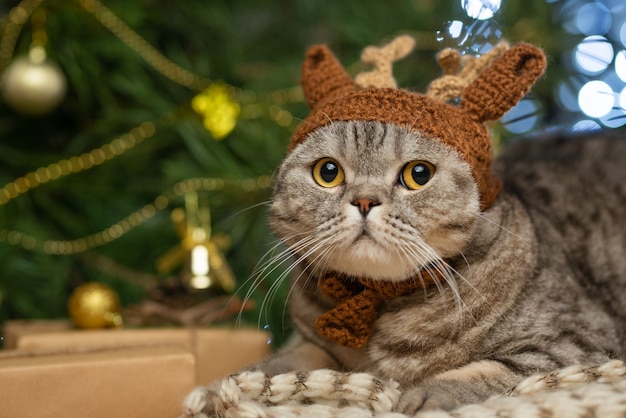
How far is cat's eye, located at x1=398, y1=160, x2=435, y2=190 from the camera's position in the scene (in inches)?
35.0

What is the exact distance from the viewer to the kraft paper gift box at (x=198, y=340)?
1194 mm

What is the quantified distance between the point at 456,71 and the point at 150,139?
942 mm

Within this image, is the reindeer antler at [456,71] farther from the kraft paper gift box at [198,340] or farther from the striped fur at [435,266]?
the kraft paper gift box at [198,340]

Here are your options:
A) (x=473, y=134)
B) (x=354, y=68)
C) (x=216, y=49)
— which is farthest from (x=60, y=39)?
(x=473, y=134)

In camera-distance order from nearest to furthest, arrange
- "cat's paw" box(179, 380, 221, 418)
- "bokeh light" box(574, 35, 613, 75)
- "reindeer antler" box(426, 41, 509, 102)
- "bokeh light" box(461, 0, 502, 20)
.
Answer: "cat's paw" box(179, 380, 221, 418)
"reindeer antler" box(426, 41, 509, 102)
"bokeh light" box(461, 0, 502, 20)
"bokeh light" box(574, 35, 613, 75)

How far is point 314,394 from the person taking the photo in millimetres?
837

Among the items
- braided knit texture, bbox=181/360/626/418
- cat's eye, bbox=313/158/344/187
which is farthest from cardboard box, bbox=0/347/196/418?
cat's eye, bbox=313/158/344/187

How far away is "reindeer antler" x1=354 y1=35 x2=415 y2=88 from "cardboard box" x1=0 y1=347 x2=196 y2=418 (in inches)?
20.4

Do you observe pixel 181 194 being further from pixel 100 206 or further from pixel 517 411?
pixel 517 411

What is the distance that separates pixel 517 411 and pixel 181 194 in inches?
42.9

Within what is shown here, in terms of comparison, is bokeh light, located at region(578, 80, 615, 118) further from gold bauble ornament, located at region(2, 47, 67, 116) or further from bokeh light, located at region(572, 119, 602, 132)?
gold bauble ornament, located at region(2, 47, 67, 116)

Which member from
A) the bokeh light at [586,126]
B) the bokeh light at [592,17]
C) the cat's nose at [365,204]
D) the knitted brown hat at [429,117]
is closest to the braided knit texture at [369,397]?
the knitted brown hat at [429,117]

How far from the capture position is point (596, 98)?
1693 millimetres

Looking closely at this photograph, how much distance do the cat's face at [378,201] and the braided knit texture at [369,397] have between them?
6.4 inches
